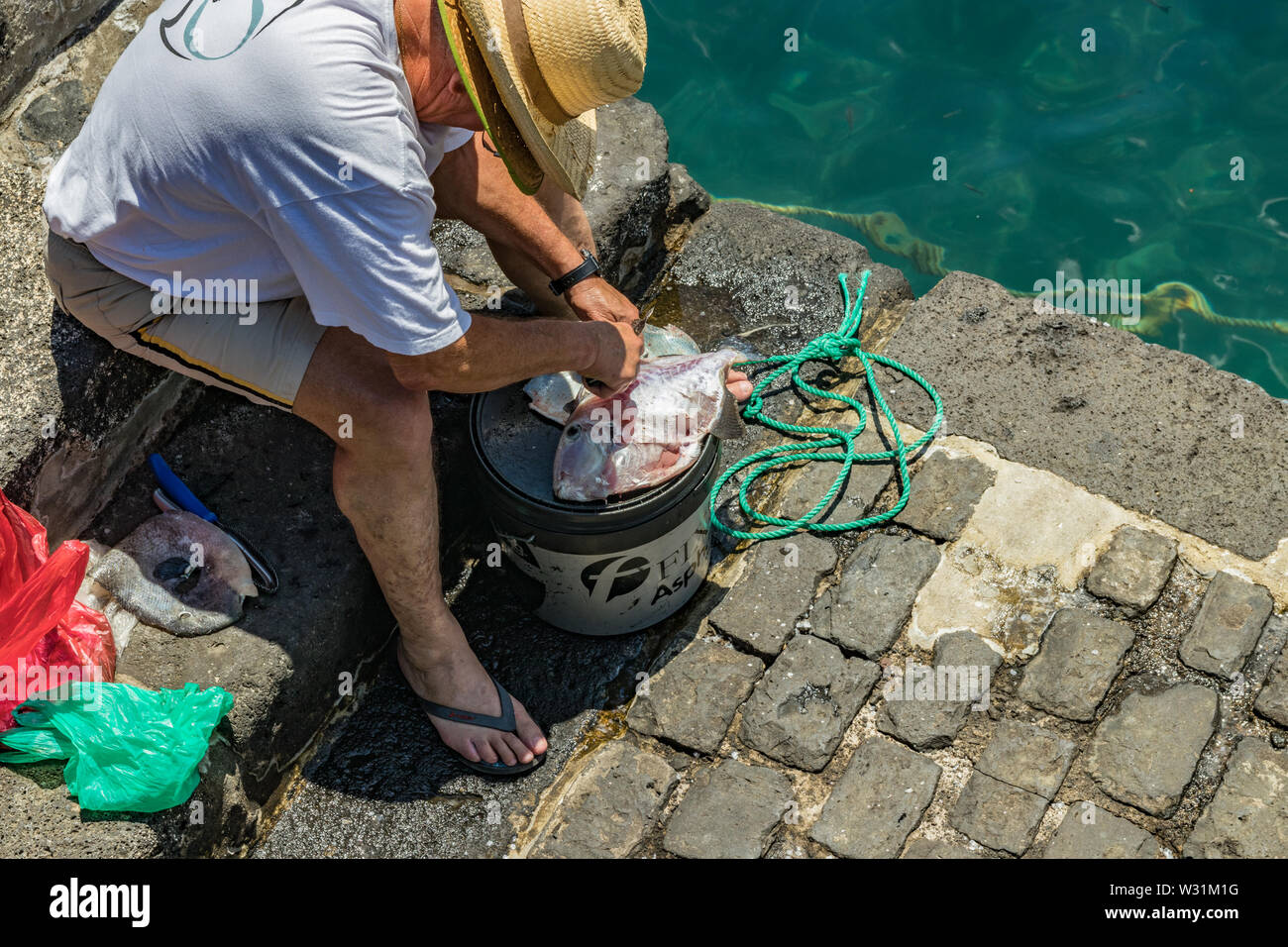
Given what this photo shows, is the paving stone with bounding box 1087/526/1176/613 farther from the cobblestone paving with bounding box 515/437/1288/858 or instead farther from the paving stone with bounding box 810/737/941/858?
the paving stone with bounding box 810/737/941/858

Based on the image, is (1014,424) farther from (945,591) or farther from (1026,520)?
(945,591)

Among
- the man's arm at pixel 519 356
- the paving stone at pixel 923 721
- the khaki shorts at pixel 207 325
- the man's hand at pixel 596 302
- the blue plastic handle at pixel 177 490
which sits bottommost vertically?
the paving stone at pixel 923 721

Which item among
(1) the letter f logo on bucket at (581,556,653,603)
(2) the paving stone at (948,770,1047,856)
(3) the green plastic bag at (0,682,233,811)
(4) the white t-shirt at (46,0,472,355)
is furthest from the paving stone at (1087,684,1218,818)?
(3) the green plastic bag at (0,682,233,811)

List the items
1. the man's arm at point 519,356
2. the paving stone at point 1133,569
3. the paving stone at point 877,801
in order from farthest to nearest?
the paving stone at point 1133,569, the paving stone at point 877,801, the man's arm at point 519,356

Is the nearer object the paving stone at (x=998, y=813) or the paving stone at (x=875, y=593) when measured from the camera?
the paving stone at (x=998, y=813)

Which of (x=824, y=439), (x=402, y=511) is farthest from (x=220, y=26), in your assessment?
(x=824, y=439)

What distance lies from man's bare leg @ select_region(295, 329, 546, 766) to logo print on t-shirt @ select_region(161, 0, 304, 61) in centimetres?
79

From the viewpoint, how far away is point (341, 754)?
3666 mm

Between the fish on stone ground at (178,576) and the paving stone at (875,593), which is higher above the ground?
the fish on stone ground at (178,576)

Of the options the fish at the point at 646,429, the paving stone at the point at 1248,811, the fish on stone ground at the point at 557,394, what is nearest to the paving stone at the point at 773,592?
the fish at the point at 646,429

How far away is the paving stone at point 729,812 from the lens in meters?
3.41

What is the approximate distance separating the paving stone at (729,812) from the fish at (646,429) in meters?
0.94

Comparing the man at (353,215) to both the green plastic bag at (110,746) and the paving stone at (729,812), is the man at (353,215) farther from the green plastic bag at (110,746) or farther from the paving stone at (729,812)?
the green plastic bag at (110,746)

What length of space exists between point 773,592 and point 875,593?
0.35 m
